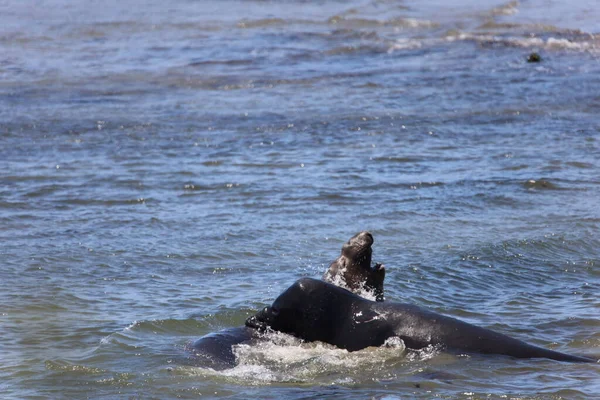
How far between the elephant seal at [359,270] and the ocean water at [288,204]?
559mm

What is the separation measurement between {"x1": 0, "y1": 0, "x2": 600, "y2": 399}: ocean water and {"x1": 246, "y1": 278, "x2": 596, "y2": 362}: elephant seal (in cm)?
10

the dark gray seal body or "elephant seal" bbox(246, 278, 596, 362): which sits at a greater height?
"elephant seal" bbox(246, 278, 596, 362)

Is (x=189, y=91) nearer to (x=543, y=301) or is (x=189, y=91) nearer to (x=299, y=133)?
(x=299, y=133)

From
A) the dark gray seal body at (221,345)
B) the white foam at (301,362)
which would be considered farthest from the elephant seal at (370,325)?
the dark gray seal body at (221,345)

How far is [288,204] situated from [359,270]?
15.4 feet

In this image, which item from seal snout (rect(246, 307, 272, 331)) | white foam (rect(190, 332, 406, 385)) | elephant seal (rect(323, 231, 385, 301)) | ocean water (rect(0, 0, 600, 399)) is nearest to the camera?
white foam (rect(190, 332, 406, 385))

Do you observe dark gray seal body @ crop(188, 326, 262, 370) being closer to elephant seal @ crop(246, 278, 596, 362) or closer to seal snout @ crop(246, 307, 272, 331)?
seal snout @ crop(246, 307, 272, 331)

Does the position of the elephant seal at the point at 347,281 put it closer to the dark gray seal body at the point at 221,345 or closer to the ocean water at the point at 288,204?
the dark gray seal body at the point at 221,345

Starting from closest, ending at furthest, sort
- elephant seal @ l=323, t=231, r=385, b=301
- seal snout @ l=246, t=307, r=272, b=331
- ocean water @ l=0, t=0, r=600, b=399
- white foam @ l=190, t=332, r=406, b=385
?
1. white foam @ l=190, t=332, r=406, b=385
2. ocean water @ l=0, t=0, r=600, b=399
3. seal snout @ l=246, t=307, r=272, b=331
4. elephant seal @ l=323, t=231, r=385, b=301

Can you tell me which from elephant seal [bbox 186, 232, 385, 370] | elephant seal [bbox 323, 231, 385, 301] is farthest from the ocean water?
elephant seal [bbox 323, 231, 385, 301]

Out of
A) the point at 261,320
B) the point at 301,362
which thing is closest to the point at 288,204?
the point at 261,320

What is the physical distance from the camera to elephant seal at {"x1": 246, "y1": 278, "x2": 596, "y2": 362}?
6.56 metres

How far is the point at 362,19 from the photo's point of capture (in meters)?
29.0

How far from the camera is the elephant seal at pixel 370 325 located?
6559 mm
